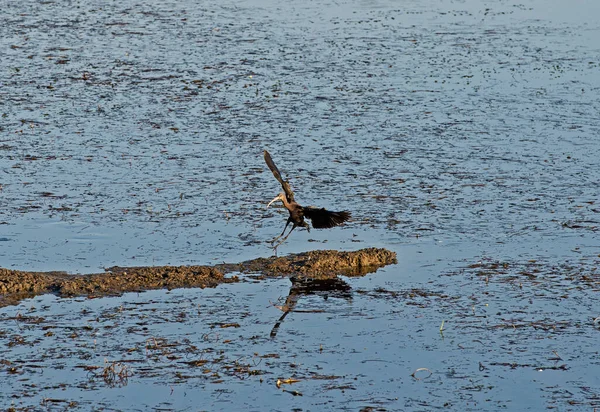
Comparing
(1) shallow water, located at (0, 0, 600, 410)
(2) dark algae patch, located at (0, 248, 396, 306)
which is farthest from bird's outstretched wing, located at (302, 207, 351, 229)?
(1) shallow water, located at (0, 0, 600, 410)

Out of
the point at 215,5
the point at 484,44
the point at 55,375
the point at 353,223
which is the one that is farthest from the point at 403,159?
the point at 215,5

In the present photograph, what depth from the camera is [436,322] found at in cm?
975

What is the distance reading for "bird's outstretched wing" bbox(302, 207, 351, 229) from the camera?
11297 mm

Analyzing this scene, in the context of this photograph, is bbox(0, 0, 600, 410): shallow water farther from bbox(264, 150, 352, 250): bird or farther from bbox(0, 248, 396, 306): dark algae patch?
bbox(264, 150, 352, 250): bird

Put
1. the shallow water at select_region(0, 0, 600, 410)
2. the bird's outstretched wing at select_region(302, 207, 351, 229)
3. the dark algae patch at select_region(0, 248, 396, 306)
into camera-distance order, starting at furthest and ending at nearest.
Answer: the bird's outstretched wing at select_region(302, 207, 351, 229) < the dark algae patch at select_region(0, 248, 396, 306) < the shallow water at select_region(0, 0, 600, 410)

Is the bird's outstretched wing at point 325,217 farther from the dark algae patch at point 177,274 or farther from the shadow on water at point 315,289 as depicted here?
the shadow on water at point 315,289

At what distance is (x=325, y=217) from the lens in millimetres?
11406

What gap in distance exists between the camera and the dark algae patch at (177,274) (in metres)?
10.4

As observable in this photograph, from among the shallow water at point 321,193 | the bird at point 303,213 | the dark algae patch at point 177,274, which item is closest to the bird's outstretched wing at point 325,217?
the bird at point 303,213

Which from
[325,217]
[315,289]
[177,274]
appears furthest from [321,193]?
[177,274]

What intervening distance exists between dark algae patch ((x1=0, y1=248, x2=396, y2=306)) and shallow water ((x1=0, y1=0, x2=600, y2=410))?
24 centimetres

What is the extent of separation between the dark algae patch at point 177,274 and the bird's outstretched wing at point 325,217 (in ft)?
1.11

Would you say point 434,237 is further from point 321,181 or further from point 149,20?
point 149,20

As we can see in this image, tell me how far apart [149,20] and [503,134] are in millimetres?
14173
